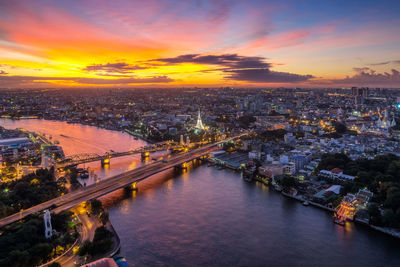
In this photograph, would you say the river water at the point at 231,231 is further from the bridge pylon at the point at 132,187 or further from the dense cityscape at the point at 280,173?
the dense cityscape at the point at 280,173

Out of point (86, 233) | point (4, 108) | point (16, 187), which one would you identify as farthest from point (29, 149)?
point (4, 108)

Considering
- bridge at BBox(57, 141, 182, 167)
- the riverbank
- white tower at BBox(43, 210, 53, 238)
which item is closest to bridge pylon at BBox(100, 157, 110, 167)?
bridge at BBox(57, 141, 182, 167)

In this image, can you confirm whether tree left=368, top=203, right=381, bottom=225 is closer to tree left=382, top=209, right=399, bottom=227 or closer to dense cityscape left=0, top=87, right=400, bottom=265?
dense cityscape left=0, top=87, right=400, bottom=265

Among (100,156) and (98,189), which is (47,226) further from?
(100,156)

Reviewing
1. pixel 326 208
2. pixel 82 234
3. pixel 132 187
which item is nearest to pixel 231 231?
pixel 326 208

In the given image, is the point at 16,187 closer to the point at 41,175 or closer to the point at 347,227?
the point at 41,175

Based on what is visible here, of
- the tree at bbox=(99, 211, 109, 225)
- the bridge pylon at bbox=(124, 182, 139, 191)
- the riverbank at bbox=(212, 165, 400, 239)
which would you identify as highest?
the tree at bbox=(99, 211, 109, 225)

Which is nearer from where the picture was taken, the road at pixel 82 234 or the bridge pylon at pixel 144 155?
the road at pixel 82 234

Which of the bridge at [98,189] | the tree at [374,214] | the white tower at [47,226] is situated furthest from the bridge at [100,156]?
the tree at [374,214]
